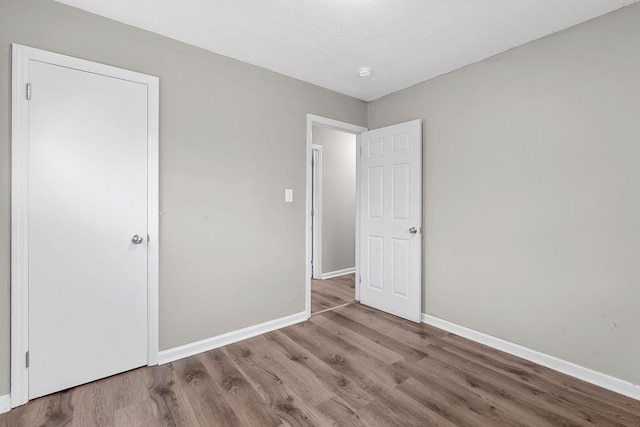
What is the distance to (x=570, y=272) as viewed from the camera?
2.10 metres

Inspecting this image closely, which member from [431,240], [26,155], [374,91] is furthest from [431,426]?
[374,91]

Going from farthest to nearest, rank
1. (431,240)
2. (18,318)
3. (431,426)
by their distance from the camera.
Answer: (431,240)
(18,318)
(431,426)

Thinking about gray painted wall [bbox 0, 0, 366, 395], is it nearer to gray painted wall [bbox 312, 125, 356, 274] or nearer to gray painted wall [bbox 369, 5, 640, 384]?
gray painted wall [bbox 369, 5, 640, 384]

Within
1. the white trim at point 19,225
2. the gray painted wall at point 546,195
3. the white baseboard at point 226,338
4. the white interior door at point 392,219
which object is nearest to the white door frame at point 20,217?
the white trim at point 19,225

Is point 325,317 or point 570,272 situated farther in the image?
point 325,317

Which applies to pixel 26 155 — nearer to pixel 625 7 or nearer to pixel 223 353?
pixel 223 353

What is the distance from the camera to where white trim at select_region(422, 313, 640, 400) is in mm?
1874

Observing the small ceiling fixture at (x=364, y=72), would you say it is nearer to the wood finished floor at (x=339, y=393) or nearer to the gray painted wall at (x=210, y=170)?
the gray painted wall at (x=210, y=170)

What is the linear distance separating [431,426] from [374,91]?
3.07m

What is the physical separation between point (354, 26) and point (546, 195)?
1.92 m

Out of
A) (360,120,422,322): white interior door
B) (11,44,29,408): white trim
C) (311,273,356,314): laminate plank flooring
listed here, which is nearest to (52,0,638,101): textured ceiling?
(11,44,29,408): white trim

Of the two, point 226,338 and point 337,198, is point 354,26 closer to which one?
point 226,338

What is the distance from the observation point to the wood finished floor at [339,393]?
5.41ft

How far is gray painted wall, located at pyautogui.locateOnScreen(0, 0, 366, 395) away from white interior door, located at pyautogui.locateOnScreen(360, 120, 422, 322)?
876 mm
